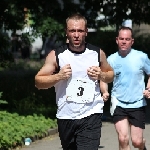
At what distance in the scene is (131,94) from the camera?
23.9 feet

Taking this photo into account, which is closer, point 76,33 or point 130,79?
point 76,33

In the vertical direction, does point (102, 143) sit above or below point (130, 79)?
below

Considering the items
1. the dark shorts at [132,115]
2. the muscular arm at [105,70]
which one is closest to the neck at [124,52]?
the dark shorts at [132,115]

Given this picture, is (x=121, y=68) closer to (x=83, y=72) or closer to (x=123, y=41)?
(x=123, y=41)

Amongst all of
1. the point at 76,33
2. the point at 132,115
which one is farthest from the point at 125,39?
the point at 76,33

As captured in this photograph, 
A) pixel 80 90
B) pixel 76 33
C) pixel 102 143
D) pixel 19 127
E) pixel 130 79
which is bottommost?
pixel 102 143

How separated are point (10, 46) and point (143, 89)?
7.12 m

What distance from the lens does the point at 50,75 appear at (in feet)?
17.7

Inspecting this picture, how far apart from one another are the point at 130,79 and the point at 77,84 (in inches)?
75.8

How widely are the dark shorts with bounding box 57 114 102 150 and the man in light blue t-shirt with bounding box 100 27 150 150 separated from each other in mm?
1763

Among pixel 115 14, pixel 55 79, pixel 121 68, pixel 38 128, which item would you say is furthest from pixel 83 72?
pixel 115 14

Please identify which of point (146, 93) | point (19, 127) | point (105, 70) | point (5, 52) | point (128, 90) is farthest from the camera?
point (5, 52)

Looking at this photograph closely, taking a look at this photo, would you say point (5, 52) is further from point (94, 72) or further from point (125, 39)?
point (94, 72)

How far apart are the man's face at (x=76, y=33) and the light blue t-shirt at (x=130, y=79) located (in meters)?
1.96
